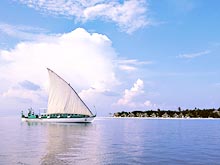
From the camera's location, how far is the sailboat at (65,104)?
445ft

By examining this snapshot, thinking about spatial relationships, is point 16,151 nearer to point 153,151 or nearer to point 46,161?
point 46,161

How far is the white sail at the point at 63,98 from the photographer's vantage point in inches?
5330

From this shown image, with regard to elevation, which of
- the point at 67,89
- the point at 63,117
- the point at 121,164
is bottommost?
the point at 121,164

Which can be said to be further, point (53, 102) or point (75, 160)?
point (53, 102)

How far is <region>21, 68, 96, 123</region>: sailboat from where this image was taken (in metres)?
136

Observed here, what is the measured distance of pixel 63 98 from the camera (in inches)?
5364

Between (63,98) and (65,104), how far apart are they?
9.23 feet

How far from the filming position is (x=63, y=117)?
146 metres

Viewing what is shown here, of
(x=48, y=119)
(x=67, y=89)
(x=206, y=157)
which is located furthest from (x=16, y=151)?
(x=48, y=119)

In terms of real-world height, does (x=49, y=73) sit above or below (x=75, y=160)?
above

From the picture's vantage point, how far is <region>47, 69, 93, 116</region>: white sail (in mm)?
135375

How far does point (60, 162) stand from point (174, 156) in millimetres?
15230

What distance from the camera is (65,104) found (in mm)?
137375

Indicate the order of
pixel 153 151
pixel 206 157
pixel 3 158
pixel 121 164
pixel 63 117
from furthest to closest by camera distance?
pixel 63 117
pixel 153 151
pixel 206 157
pixel 3 158
pixel 121 164
